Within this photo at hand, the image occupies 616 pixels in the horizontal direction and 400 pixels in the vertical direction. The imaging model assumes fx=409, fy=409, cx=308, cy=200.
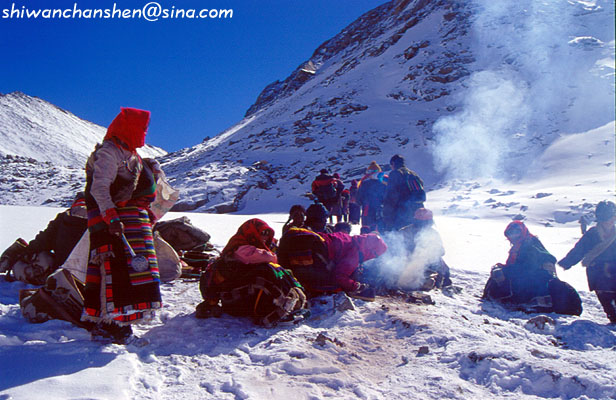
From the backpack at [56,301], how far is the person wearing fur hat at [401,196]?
3.73m

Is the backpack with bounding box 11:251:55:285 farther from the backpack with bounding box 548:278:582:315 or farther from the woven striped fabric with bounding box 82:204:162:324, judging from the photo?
the backpack with bounding box 548:278:582:315

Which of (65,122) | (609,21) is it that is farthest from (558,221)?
(65,122)

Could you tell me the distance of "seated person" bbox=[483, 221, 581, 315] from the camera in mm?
3781

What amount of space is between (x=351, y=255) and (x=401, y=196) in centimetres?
177

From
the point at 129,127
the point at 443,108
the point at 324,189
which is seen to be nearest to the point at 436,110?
the point at 443,108

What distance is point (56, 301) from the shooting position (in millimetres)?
2789

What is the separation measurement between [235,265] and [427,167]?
63.5 ft

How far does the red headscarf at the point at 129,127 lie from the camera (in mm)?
2621

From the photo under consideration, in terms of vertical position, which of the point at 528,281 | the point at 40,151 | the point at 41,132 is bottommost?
the point at 528,281

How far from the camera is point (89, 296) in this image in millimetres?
2508

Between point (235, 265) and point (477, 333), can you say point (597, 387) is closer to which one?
point (477, 333)

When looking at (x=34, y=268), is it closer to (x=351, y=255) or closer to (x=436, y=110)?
(x=351, y=255)

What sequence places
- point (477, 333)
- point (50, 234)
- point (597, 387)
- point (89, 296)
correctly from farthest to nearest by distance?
point (50, 234) → point (477, 333) → point (89, 296) → point (597, 387)

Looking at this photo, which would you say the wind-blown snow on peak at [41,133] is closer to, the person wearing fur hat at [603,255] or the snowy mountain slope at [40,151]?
the snowy mountain slope at [40,151]
